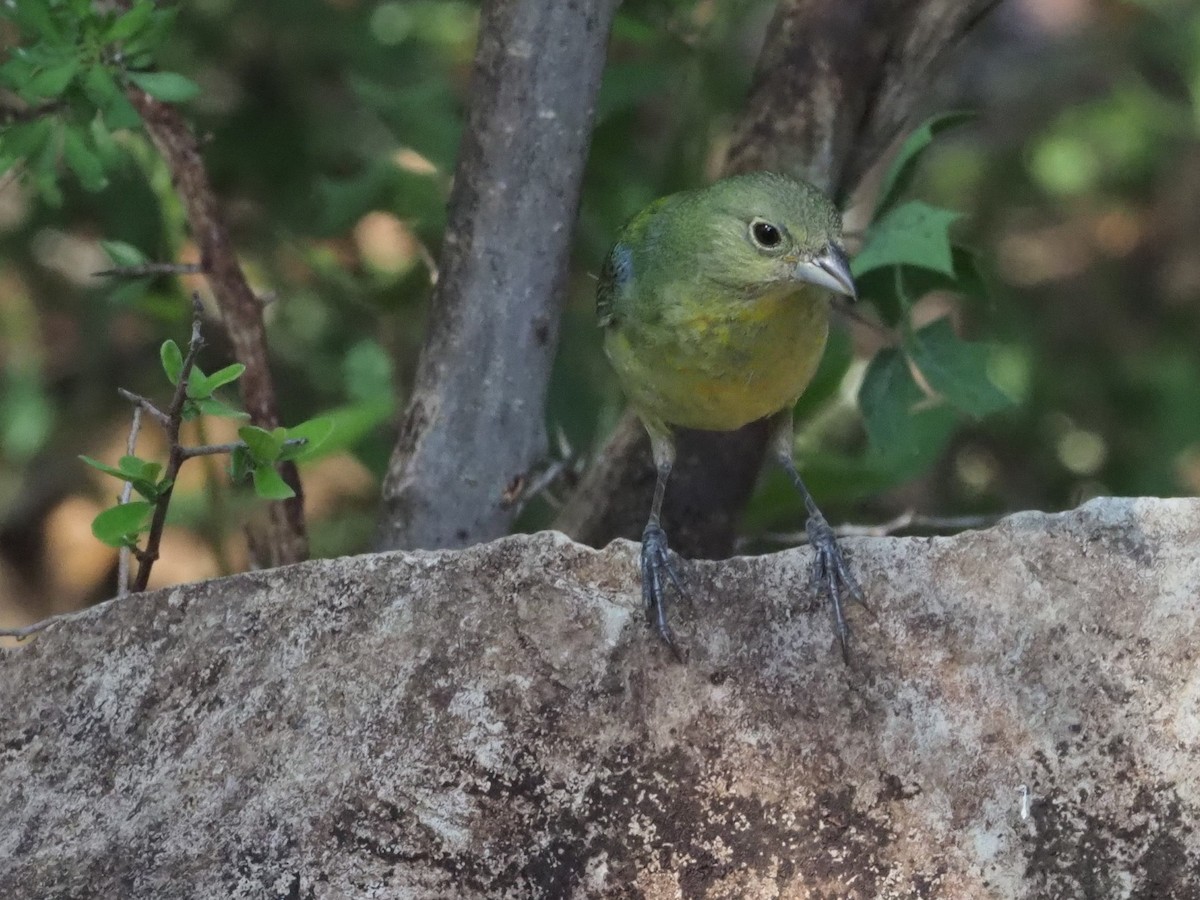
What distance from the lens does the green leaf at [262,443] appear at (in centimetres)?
209

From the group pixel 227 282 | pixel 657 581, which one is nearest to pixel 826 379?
pixel 657 581

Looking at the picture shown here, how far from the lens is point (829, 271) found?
268 cm

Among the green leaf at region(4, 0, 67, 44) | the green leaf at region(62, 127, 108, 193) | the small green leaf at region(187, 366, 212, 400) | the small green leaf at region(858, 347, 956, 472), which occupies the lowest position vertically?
the small green leaf at region(858, 347, 956, 472)

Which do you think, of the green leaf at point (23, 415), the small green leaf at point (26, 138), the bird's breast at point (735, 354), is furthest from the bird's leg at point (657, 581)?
the green leaf at point (23, 415)

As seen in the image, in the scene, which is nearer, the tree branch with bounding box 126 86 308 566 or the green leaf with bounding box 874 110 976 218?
the tree branch with bounding box 126 86 308 566

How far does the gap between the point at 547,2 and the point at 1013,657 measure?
159cm

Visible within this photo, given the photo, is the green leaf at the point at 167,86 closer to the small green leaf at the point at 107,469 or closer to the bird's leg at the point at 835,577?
the small green leaf at the point at 107,469

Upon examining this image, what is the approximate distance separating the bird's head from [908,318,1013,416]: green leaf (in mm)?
290

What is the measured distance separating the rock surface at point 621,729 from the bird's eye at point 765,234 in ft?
2.58

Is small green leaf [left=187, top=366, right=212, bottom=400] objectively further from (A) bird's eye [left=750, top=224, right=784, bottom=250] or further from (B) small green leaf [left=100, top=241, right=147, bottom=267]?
(A) bird's eye [left=750, top=224, right=784, bottom=250]

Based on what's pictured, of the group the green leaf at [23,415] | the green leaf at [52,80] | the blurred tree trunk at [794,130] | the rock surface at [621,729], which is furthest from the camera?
the green leaf at [23,415]

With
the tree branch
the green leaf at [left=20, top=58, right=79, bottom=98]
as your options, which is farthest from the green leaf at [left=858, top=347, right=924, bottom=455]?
the green leaf at [left=20, top=58, right=79, bottom=98]

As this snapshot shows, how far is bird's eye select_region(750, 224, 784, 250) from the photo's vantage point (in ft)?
9.05

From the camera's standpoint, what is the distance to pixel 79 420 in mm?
4758
